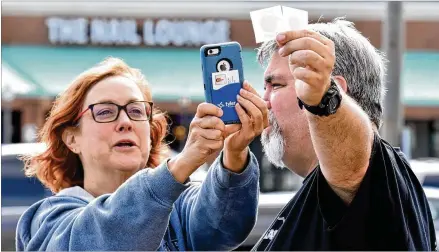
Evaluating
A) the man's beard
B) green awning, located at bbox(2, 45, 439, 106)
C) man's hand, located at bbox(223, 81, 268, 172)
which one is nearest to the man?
man's hand, located at bbox(223, 81, 268, 172)

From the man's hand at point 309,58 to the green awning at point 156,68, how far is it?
36.8ft

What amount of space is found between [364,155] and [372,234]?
207 mm

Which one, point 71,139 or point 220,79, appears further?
point 71,139

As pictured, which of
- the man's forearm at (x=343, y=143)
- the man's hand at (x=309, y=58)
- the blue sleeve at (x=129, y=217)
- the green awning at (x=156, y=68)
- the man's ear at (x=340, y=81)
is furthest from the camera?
the green awning at (x=156, y=68)

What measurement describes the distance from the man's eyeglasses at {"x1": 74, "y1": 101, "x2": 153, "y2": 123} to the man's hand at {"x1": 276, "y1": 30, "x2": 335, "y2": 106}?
0.76 meters

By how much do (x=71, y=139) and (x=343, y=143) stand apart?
106cm

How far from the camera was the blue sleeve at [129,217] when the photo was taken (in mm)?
2021

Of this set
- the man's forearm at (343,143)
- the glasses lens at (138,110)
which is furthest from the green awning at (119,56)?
the man's forearm at (343,143)

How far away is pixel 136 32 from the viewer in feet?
50.2

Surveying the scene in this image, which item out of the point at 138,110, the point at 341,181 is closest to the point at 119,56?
the point at 138,110

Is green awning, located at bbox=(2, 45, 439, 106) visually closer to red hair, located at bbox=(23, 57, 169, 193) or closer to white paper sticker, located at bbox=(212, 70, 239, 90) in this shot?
red hair, located at bbox=(23, 57, 169, 193)

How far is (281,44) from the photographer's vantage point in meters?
1.84

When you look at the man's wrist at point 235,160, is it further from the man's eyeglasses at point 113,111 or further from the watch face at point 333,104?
the watch face at point 333,104

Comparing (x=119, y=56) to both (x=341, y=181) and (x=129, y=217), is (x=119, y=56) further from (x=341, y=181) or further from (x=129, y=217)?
(x=341, y=181)
